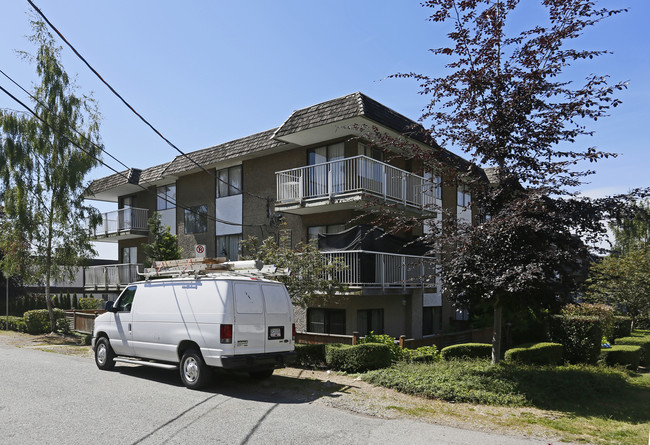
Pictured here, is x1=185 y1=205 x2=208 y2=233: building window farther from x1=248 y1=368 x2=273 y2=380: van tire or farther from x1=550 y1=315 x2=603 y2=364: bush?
x1=550 y1=315 x2=603 y2=364: bush

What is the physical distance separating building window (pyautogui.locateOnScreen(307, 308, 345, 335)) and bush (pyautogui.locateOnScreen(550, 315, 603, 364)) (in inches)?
270

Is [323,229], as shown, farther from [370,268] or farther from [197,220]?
[197,220]

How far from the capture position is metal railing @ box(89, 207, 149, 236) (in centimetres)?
2638

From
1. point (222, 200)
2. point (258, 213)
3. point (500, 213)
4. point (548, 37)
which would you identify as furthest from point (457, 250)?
point (222, 200)

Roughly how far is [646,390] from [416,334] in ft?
29.3

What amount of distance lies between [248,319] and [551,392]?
575 centimetres

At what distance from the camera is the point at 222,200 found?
73.9 ft

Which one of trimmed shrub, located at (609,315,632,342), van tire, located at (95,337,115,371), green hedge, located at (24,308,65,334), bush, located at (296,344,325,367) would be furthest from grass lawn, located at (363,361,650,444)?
green hedge, located at (24,308,65,334)

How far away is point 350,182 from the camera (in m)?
16.6

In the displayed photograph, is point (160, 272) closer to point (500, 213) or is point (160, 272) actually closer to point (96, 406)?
point (96, 406)

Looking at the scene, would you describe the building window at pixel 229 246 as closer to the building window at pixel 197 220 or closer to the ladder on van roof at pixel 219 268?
the building window at pixel 197 220

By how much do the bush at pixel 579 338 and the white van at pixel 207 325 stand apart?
7962 millimetres

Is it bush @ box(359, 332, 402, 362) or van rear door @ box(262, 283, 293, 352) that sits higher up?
van rear door @ box(262, 283, 293, 352)

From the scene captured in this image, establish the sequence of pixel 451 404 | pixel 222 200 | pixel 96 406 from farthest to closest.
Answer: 1. pixel 222 200
2. pixel 451 404
3. pixel 96 406
